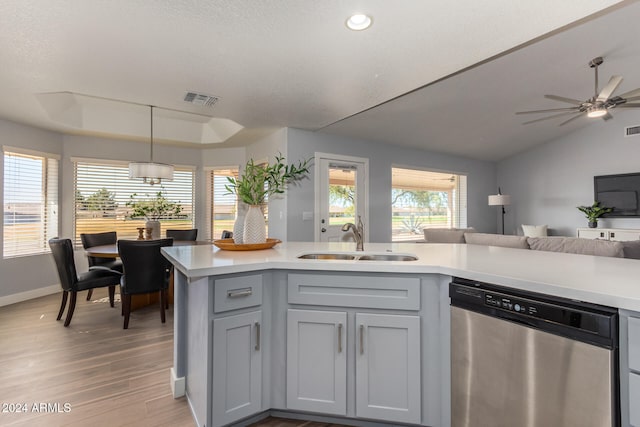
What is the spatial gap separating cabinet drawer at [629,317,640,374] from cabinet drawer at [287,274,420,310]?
76 cm

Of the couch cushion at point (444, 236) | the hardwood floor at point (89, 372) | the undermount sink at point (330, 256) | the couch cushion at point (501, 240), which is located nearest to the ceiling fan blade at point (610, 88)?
the couch cushion at point (501, 240)

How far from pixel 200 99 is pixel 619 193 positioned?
6941 mm

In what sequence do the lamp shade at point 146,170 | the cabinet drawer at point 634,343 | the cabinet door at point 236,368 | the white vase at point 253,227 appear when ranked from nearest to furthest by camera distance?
1. the cabinet drawer at point 634,343
2. the cabinet door at point 236,368
3. the white vase at point 253,227
4. the lamp shade at point 146,170

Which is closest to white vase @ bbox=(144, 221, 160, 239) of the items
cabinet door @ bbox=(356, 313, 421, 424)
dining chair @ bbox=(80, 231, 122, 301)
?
dining chair @ bbox=(80, 231, 122, 301)

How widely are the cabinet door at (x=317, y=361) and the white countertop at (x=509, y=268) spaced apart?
0.93ft

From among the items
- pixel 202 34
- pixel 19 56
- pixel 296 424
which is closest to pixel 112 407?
pixel 296 424

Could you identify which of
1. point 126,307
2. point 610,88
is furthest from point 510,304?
point 126,307

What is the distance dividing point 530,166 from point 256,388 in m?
7.36

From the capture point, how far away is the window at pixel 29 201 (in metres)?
4.09

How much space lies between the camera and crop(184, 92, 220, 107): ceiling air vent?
3.24 meters

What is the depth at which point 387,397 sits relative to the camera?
5.24 ft

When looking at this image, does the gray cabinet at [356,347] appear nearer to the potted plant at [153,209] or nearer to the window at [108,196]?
the potted plant at [153,209]

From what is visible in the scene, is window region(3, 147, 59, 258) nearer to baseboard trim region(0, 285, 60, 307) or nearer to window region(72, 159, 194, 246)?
window region(72, 159, 194, 246)

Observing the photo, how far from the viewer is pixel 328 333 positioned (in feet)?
5.46
